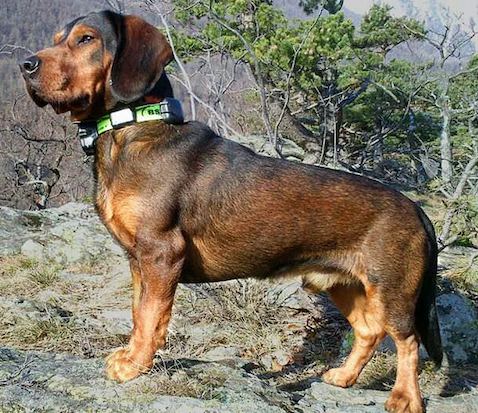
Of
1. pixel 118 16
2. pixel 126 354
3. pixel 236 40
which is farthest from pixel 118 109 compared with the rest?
pixel 236 40

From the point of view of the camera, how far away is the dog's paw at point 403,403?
12.5ft

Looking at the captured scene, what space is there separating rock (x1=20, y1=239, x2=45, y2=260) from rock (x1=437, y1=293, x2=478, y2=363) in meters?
5.24

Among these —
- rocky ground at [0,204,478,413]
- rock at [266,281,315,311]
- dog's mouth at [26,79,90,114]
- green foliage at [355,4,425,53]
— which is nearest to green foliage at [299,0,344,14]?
green foliage at [355,4,425,53]

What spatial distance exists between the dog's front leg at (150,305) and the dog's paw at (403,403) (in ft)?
4.88

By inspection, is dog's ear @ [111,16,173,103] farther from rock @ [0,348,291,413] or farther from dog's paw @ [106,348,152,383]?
rock @ [0,348,291,413]

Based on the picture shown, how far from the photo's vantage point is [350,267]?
403cm

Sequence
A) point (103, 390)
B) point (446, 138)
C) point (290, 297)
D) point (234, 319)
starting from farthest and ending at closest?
1. point (446, 138)
2. point (290, 297)
3. point (234, 319)
4. point (103, 390)

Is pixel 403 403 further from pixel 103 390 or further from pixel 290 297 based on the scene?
pixel 290 297

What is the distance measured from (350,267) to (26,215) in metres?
7.37

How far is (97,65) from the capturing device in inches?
144

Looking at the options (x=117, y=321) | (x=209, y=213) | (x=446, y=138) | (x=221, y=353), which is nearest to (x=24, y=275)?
(x=117, y=321)

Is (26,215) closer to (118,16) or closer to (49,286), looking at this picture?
(49,286)

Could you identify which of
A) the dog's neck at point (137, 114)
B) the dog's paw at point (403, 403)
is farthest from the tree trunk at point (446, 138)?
the dog's neck at point (137, 114)

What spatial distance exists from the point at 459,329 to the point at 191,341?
2.57 metres
